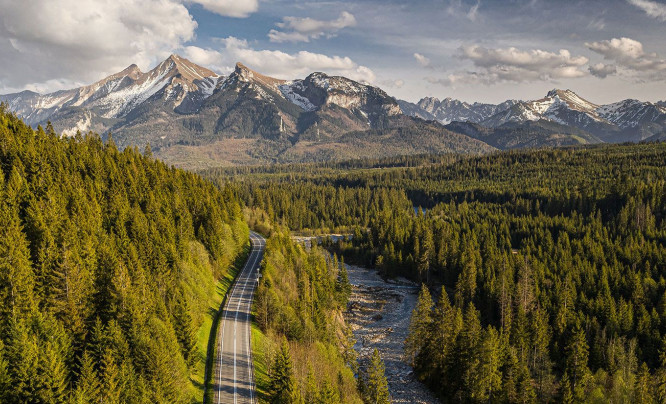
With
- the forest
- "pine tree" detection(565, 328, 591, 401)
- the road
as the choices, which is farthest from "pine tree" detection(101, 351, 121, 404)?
"pine tree" detection(565, 328, 591, 401)

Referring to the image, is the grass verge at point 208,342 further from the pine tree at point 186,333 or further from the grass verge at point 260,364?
the grass verge at point 260,364

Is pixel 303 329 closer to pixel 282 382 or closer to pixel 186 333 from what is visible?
pixel 186 333

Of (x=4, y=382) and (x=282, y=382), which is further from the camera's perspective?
(x=282, y=382)

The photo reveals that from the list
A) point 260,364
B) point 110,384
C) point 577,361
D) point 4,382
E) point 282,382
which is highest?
point 4,382

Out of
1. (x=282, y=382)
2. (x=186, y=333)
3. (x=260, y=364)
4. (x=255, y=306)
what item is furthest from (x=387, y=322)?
(x=282, y=382)

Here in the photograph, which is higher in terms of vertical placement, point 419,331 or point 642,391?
point 419,331

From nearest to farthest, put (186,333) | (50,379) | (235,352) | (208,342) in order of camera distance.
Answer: (50,379) < (186,333) < (235,352) < (208,342)

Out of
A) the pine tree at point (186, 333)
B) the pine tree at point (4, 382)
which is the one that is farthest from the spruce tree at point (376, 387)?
the pine tree at point (4, 382)
